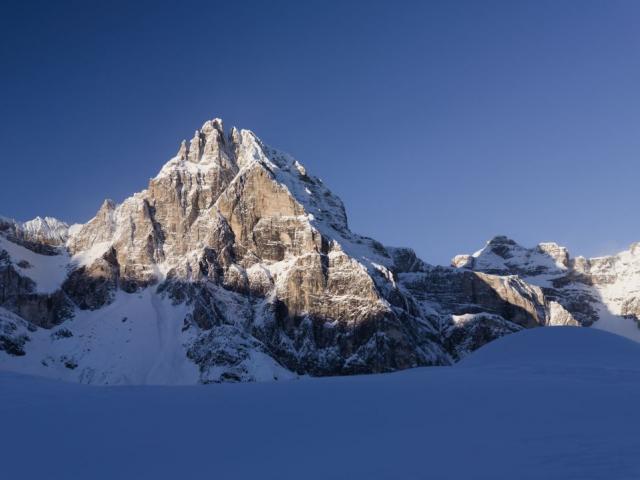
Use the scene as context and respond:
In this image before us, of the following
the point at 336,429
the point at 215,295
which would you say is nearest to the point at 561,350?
the point at 336,429

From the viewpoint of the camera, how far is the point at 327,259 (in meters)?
161

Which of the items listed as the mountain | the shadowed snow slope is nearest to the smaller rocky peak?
the mountain

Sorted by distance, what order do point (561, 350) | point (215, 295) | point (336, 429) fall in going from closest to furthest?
point (336, 429), point (561, 350), point (215, 295)

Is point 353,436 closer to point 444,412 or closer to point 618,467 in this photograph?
point 444,412

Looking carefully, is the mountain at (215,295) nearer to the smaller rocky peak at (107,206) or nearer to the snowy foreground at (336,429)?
the smaller rocky peak at (107,206)

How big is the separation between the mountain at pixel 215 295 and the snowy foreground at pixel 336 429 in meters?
107

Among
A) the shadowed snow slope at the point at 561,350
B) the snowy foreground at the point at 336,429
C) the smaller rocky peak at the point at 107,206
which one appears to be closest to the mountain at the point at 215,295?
the smaller rocky peak at the point at 107,206

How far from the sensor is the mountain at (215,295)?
140375 millimetres

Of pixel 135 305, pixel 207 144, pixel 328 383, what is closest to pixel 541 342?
pixel 328 383

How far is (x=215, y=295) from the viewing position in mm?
156875

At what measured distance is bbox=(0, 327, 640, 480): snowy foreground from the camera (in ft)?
44.2

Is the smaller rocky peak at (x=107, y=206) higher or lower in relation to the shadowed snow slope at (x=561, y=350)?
higher

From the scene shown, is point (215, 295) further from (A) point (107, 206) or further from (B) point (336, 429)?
(B) point (336, 429)

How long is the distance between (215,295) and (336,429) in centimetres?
14278
